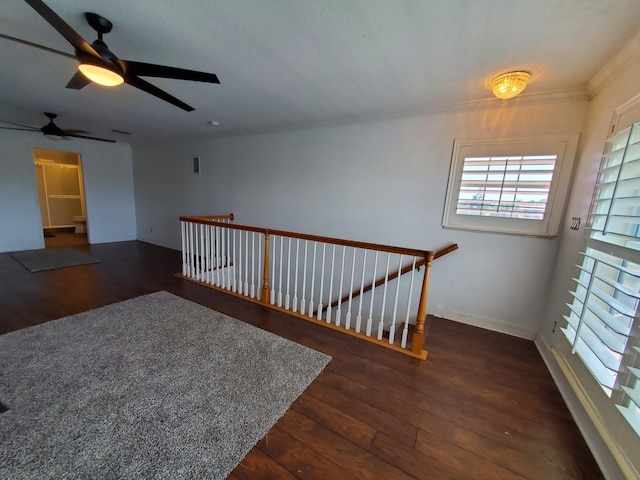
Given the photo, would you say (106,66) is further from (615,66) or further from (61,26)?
(615,66)

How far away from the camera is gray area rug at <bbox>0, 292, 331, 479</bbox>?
1.20m

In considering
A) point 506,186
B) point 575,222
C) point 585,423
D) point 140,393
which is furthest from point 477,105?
point 140,393

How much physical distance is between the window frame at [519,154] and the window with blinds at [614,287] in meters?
0.52

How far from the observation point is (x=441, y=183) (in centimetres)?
281

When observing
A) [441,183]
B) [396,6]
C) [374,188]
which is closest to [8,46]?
[396,6]

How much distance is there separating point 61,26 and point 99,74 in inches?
21.3

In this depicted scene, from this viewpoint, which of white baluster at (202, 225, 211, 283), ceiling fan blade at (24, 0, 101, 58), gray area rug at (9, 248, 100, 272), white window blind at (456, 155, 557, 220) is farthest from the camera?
gray area rug at (9, 248, 100, 272)

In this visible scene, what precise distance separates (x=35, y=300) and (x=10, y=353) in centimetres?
125

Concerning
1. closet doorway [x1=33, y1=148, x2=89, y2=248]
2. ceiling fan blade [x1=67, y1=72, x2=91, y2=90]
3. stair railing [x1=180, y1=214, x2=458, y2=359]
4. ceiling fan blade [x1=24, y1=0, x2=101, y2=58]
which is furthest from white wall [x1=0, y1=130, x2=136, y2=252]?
ceiling fan blade [x1=24, y1=0, x2=101, y2=58]

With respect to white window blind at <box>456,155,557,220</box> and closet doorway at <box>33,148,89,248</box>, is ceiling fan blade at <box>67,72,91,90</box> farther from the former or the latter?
closet doorway at <box>33,148,89,248</box>

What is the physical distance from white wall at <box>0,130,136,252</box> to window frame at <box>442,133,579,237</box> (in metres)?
7.17

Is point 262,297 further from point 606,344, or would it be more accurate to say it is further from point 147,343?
point 606,344

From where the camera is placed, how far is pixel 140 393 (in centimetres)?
159

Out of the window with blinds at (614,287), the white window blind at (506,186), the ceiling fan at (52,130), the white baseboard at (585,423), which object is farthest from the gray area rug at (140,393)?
the ceiling fan at (52,130)
